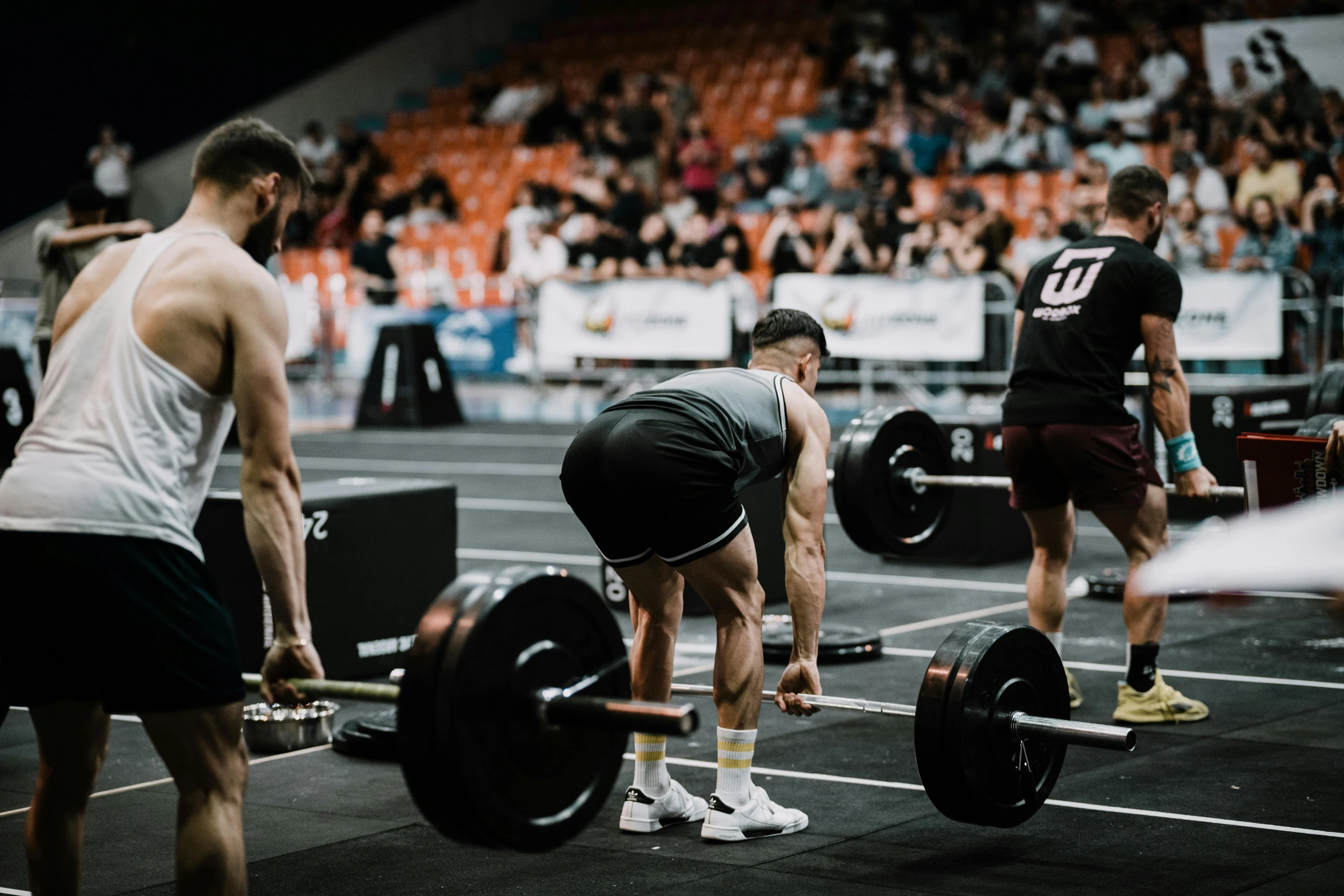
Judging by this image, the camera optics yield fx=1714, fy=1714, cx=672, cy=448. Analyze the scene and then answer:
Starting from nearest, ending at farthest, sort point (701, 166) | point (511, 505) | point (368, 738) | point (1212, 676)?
point (368, 738) < point (1212, 676) < point (511, 505) < point (701, 166)

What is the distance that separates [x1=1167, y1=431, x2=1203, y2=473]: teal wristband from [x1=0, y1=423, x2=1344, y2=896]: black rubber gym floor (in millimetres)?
851

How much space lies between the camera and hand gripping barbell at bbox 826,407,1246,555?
5.94m

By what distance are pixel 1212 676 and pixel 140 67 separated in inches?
772

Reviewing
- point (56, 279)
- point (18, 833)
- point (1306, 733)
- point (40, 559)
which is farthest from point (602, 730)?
point (56, 279)

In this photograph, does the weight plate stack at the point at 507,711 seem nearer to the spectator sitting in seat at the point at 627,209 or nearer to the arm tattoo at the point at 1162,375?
the arm tattoo at the point at 1162,375

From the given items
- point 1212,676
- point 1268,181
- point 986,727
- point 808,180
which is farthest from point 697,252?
point 986,727

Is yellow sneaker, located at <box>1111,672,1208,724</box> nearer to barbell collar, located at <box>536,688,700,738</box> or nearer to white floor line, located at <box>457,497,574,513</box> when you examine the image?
barbell collar, located at <box>536,688,700,738</box>

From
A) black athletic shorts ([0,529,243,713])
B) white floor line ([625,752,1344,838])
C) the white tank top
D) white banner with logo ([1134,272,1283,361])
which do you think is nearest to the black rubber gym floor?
white floor line ([625,752,1344,838])

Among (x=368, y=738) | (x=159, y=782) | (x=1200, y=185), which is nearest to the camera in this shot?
(x=159, y=782)

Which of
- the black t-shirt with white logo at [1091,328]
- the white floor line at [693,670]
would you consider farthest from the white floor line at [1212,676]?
the black t-shirt with white logo at [1091,328]

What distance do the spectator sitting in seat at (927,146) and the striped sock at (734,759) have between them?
1290 centimetres

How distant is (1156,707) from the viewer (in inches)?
220

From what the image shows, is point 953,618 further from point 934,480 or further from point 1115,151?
point 1115,151

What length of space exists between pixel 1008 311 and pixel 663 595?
9480 millimetres
